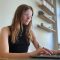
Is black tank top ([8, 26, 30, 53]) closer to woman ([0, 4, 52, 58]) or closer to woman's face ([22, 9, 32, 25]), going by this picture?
woman ([0, 4, 52, 58])

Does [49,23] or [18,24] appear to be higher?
[49,23]

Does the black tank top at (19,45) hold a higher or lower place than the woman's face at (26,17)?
lower

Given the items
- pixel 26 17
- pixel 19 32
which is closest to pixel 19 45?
pixel 19 32

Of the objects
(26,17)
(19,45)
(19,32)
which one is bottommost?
(19,45)

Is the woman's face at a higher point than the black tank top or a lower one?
higher

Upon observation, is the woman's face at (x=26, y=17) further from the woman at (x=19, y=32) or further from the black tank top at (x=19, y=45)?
the black tank top at (x=19, y=45)

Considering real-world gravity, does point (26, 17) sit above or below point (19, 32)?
above

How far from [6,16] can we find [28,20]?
1.11 meters

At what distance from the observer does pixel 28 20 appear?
4.45 ft

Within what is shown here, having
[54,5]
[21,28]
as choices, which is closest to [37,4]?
[54,5]

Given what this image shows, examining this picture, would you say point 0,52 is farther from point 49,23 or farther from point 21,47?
point 49,23

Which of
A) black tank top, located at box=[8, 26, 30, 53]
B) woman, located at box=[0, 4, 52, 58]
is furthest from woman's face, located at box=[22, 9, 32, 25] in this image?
black tank top, located at box=[8, 26, 30, 53]

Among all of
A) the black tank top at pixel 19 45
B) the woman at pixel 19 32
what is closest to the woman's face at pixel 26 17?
the woman at pixel 19 32

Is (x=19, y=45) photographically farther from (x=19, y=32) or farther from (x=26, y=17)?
(x=26, y=17)
